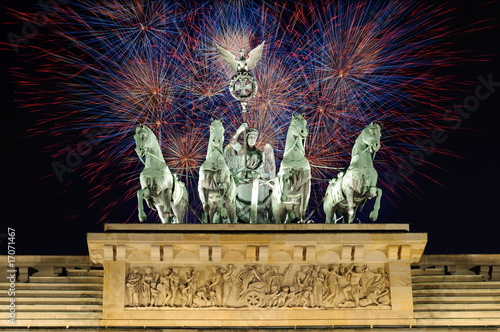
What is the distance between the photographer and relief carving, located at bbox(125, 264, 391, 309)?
24484 mm

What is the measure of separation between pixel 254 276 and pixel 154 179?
2.89m

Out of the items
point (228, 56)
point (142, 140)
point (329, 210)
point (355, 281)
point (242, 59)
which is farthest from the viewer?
point (228, 56)

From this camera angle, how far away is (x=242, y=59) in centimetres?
2709

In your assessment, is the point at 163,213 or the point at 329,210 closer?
the point at 163,213

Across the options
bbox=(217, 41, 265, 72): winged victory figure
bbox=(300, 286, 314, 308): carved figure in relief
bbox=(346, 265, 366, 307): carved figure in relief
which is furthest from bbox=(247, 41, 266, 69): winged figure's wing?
bbox=(300, 286, 314, 308): carved figure in relief

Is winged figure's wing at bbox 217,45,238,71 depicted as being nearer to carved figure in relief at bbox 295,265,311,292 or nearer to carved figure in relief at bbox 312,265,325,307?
carved figure in relief at bbox 295,265,311,292

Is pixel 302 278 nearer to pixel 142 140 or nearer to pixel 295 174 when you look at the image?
pixel 295 174

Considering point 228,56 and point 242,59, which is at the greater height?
point 228,56

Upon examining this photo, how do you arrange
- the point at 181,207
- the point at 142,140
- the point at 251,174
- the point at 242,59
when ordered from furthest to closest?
1. the point at 242,59
2. the point at 251,174
3. the point at 181,207
4. the point at 142,140

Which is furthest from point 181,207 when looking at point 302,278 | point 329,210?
point 302,278

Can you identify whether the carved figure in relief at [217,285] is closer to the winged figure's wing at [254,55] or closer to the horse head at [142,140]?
the horse head at [142,140]

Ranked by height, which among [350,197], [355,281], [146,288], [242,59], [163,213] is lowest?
[146,288]

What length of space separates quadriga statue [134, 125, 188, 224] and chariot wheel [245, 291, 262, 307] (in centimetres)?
266

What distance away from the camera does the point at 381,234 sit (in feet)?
81.0
